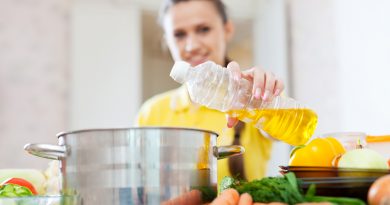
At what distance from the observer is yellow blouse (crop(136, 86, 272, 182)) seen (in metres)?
1.45

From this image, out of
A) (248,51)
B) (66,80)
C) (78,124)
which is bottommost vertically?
(78,124)

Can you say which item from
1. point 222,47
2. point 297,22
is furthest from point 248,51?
point 222,47

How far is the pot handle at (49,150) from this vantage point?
0.61 metres

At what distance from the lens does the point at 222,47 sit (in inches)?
59.4

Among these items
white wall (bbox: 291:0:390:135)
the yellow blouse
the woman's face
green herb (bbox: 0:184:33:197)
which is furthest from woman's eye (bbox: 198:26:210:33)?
green herb (bbox: 0:184:33:197)

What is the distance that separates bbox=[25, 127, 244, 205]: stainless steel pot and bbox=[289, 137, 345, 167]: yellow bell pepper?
181mm

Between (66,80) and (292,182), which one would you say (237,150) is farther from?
(66,80)

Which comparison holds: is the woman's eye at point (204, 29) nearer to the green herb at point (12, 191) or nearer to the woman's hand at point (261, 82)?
the woman's hand at point (261, 82)

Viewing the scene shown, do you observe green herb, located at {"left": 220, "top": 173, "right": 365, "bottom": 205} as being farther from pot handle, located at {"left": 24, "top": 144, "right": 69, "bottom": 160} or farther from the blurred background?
the blurred background

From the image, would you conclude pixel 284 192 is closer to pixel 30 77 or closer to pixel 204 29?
pixel 204 29

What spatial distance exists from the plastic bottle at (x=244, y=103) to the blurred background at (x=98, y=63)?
1.64 m

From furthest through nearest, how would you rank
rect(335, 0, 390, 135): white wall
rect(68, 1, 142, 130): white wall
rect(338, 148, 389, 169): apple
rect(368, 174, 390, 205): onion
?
rect(68, 1, 142, 130): white wall, rect(335, 0, 390, 135): white wall, rect(338, 148, 389, 169): apple, rect(368, 174, 390, 205): onion

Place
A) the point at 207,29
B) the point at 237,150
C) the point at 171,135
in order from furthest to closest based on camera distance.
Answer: the point at 207,29 < the point at 237,150 < the point at 171,135

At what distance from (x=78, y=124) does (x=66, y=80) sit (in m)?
0.30
